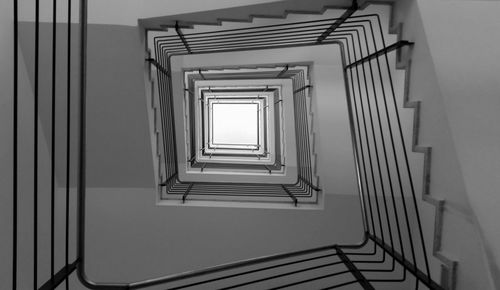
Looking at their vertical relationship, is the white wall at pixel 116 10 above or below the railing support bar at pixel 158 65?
above

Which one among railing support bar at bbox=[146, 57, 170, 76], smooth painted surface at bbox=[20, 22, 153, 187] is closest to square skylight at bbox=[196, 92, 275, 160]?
railing support bar at bbox=[146, 57, 170, 76]

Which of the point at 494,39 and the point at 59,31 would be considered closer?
A: the point at 494,39

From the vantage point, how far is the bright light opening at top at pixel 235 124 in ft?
24.3

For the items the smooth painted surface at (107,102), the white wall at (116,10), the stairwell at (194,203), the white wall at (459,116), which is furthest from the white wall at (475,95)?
the smooth painted surface at (107,102)

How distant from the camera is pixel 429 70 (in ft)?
6.21

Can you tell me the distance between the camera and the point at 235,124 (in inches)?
307

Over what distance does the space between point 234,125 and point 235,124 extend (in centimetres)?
4

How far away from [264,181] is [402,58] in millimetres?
3211

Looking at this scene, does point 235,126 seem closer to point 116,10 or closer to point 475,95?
point 116,10

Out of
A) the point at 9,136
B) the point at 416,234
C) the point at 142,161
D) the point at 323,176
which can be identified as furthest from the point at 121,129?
the point at 416,234

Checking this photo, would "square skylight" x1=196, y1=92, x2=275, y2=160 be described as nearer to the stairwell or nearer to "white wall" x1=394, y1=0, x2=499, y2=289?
the stairwell

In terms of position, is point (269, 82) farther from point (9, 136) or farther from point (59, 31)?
point (9, 136)

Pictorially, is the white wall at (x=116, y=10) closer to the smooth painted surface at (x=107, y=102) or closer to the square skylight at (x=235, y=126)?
the smooth painted surface at (x=107, y=102)

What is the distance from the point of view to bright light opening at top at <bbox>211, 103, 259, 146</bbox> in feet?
24.3
